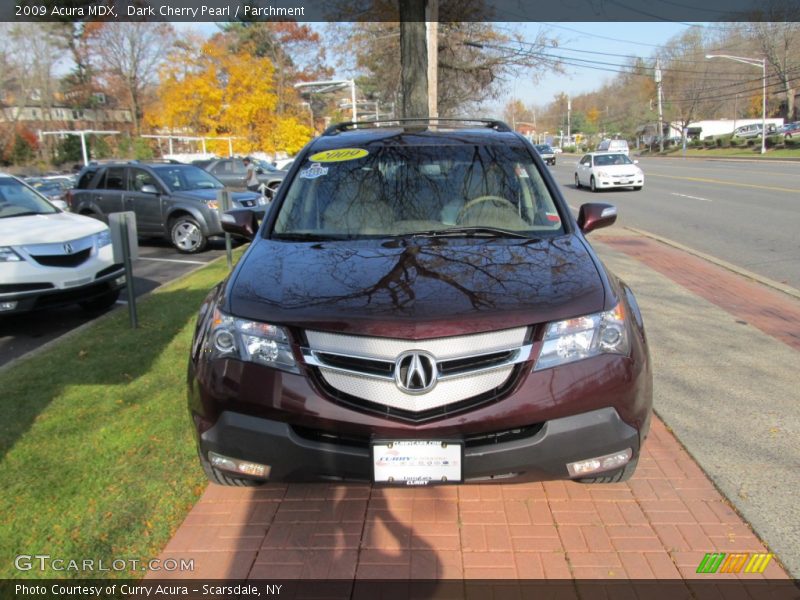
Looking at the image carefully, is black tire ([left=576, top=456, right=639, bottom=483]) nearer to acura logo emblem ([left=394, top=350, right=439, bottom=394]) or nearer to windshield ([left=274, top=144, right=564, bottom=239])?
acura logo emblem ([left=394, top=350, right=439, bottom=394])

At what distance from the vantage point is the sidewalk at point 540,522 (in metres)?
2.65

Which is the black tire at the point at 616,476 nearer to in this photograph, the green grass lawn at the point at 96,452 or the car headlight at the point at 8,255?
the green grass lawn at the point at 96,452

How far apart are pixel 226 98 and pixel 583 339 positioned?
28362mm

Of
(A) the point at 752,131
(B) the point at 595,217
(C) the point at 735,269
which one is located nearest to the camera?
(B) the point at 595,217

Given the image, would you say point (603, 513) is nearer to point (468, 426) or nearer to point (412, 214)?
point (468, 426)

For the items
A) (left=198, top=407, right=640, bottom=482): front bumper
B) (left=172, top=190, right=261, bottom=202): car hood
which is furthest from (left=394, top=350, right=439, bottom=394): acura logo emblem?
(left=172, top=190, right=261, bottom=202): car hood

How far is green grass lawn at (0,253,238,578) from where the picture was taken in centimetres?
287

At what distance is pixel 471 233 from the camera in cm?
342

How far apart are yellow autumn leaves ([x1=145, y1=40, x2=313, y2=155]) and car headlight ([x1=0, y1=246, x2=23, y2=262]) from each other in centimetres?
2311

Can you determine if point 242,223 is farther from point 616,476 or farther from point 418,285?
point 616,476

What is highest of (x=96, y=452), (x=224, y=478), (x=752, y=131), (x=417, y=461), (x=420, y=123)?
(x=752, y=131)

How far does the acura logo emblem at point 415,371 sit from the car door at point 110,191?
11882 mm

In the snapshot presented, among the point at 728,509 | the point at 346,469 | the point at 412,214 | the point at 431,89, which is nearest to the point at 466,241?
the point at 412,214

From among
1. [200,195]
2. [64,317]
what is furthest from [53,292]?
[200,195]
